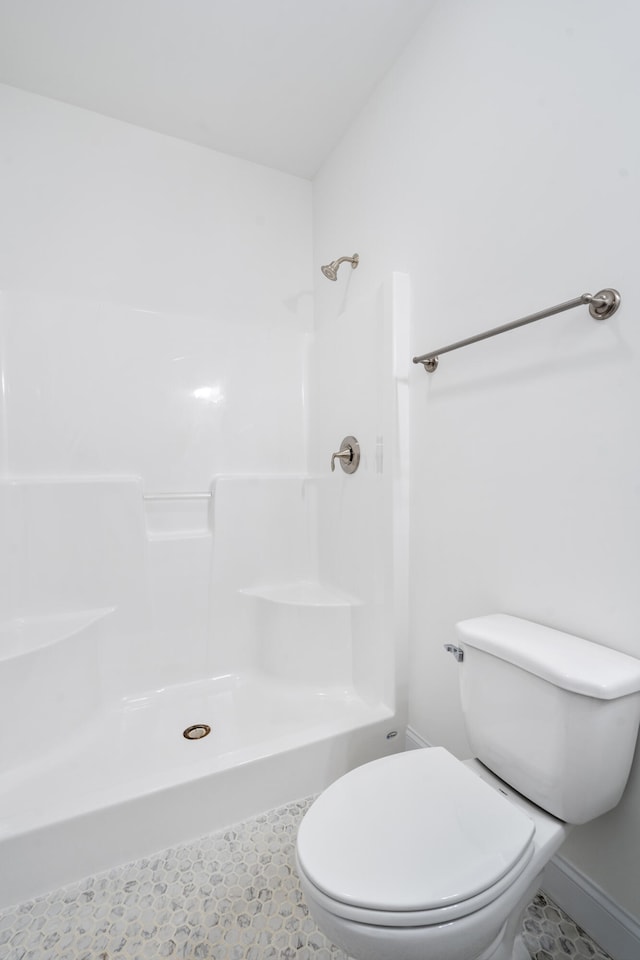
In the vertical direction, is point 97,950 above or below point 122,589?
below

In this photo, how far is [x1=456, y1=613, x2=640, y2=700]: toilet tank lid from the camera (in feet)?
2.52

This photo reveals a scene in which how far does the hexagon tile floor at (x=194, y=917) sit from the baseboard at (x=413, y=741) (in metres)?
0.48

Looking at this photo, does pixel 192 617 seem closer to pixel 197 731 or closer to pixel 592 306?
pixel 197 731

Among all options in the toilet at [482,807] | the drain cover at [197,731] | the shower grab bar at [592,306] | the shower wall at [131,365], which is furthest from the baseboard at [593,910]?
the shower wall at [131,365]

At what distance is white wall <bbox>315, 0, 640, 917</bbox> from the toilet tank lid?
0.17 feet

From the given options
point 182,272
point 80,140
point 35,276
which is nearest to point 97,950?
point 35,276

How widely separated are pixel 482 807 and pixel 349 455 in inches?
46.9

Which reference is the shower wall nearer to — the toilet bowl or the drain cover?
the drain cover

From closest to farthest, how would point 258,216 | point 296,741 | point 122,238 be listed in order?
1. point 296,741
2. point 122,238
3. point 258,216

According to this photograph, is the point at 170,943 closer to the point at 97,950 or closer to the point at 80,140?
the point at 97,950

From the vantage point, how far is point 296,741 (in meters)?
1.35

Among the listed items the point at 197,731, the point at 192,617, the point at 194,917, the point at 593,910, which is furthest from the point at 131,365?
the point at 593,910

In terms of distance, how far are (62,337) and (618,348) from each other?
1.80m

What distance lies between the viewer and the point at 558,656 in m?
0.85
